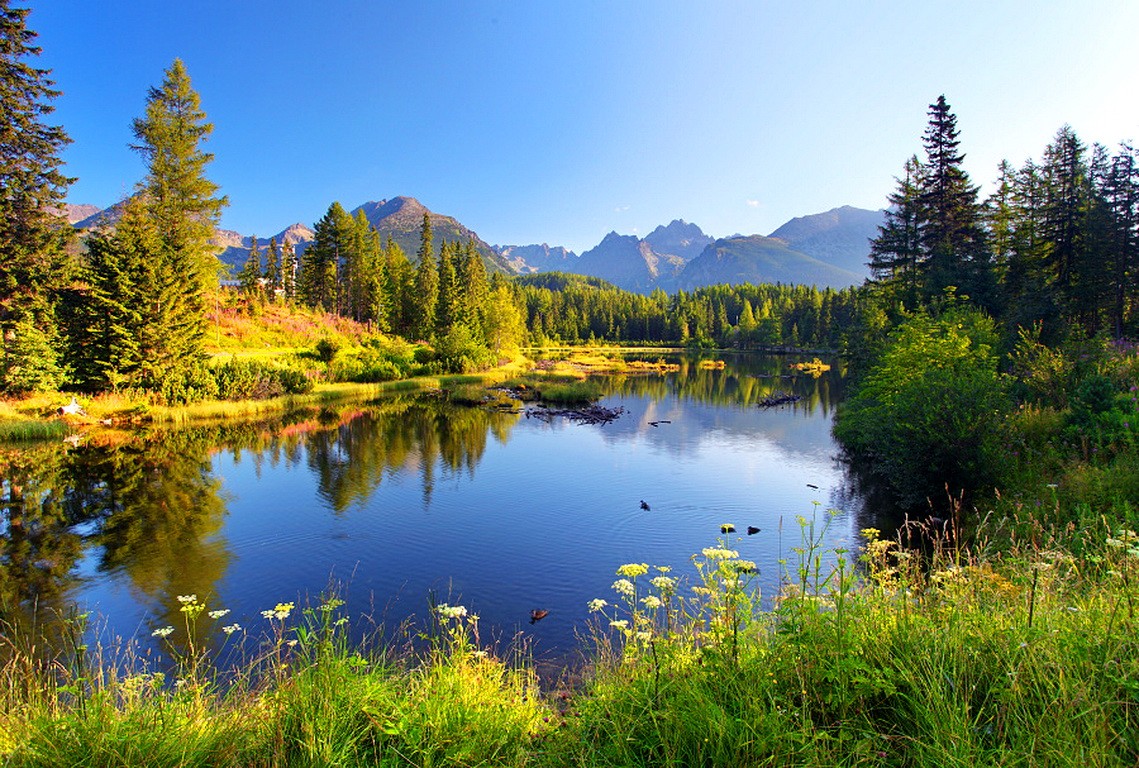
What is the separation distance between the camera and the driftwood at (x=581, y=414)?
3881cm

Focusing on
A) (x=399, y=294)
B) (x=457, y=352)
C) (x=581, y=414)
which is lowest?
(x=581, y=414)

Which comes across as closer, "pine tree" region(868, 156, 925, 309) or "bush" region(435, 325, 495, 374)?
"pine tree" region(868, 156, 925, 309)

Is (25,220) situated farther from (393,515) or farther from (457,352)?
(457,352)

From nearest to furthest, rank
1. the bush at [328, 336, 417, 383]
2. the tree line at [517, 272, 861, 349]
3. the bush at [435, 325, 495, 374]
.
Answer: the bush at [328, 336, 417, 383]
the bush at [435, 325, 495, 374]
the tree line at [517, 272, 861, 349]

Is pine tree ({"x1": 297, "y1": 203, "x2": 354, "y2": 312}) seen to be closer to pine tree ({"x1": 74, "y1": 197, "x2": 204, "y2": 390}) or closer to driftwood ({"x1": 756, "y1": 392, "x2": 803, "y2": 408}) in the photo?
pine tree ({"x1": 74, "y1": 197, "x2": 204, "y2": 390})

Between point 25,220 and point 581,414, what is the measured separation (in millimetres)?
33586

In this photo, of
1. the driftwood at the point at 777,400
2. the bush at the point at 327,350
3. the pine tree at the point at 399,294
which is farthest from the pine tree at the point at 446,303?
the driftwood at the point at 777,400

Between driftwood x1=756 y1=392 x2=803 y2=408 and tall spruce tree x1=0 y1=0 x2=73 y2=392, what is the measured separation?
154 feet

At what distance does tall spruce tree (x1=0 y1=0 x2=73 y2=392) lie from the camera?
90.1 ft

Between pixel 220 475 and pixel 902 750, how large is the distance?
24.9 metres

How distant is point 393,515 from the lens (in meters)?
17.9

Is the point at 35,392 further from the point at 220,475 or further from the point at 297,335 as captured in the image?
the point at 297,335

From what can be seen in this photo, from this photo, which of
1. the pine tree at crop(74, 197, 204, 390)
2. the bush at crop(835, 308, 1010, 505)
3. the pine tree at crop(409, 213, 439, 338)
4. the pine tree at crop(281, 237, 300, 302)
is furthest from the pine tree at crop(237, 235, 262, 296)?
the bush at crop(835, 308, 1010, 505)

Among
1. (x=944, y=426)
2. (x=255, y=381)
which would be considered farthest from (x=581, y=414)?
(x=944, y=426)
